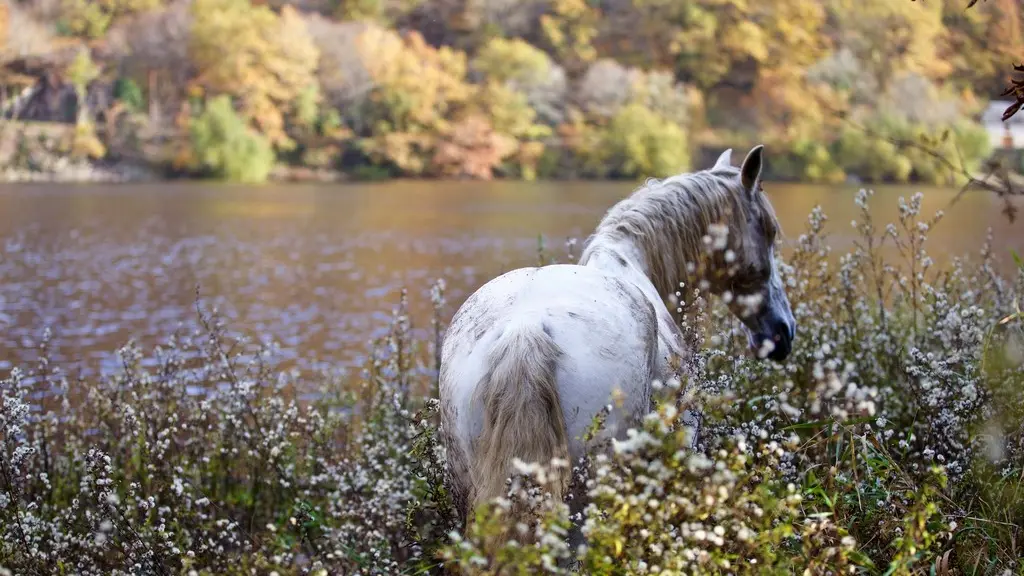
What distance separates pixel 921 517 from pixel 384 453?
11.1 ft

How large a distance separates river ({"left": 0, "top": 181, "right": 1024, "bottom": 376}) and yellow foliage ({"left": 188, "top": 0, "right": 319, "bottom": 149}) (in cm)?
1402

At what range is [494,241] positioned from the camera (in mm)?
19125

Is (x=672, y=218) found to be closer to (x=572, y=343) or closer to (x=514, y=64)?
(x=572, y=343)

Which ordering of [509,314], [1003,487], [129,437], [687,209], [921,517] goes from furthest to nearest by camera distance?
[129,437] → [687,209] → [1003,487] → [509,314] → [921,517]

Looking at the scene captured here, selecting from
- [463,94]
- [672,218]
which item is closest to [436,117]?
[463,94]

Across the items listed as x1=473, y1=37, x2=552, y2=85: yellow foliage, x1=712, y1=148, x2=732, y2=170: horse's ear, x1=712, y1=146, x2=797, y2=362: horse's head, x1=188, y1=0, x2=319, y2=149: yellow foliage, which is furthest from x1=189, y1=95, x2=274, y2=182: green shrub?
x1=712, y1=146, x2=797, y2=362: horse's head

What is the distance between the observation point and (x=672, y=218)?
11.6ft

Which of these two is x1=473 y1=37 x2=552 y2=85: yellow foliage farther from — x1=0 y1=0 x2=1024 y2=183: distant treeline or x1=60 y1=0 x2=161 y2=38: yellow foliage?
x1=60 y1=0 x2=161 y2=38: yellow foliage

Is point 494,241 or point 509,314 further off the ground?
point 509,314

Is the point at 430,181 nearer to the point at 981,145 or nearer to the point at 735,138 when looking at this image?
the point at 735,138

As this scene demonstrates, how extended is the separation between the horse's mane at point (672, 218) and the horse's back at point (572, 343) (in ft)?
1.97

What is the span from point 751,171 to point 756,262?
0.39 metres

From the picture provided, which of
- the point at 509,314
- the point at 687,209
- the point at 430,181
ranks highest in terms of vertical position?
the point at 687,209

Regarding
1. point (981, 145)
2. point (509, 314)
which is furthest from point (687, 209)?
point (981, 145)
